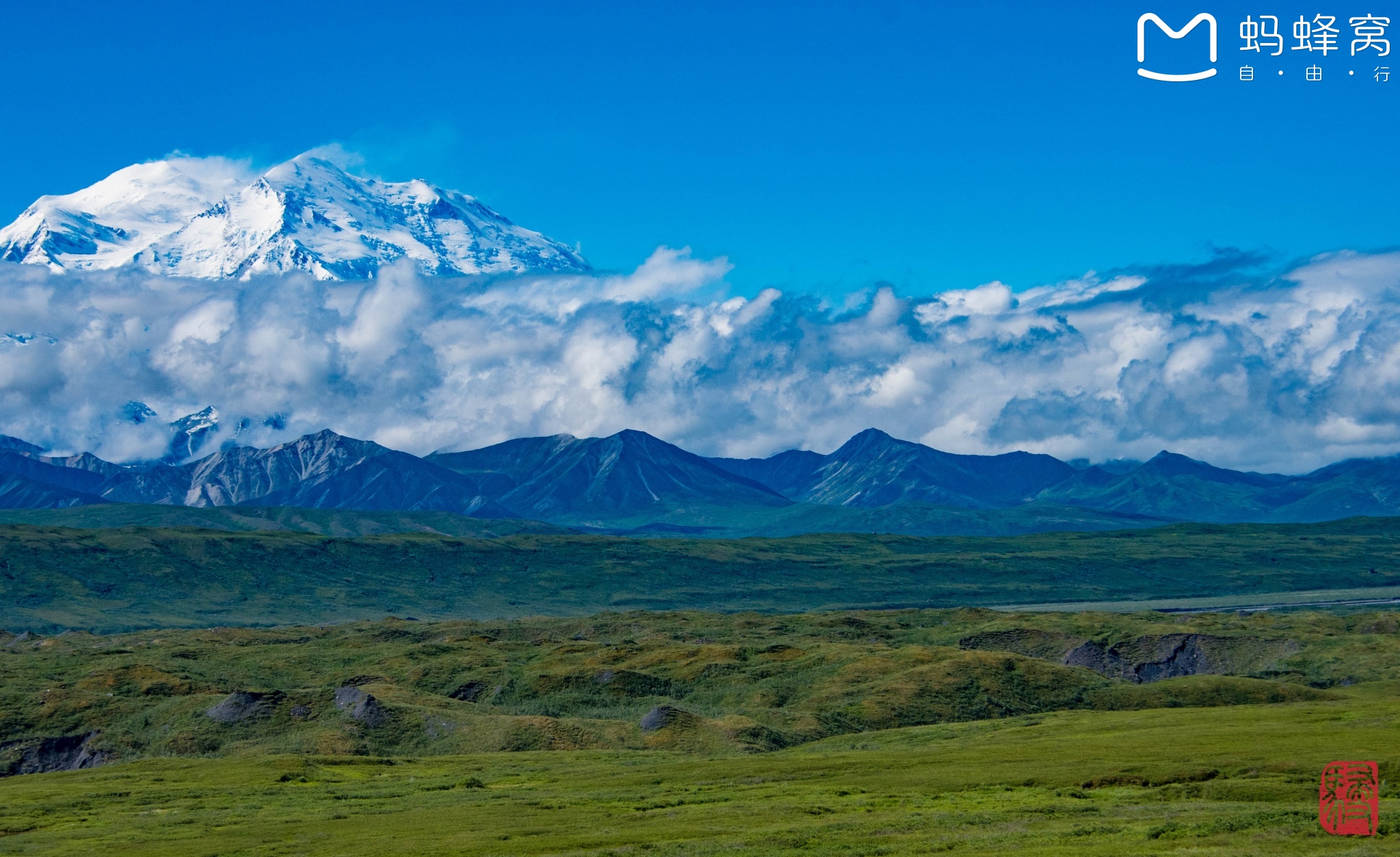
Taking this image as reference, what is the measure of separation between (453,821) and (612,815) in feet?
39.8

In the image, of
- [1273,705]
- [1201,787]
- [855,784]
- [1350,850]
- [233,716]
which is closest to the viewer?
[1350,850]

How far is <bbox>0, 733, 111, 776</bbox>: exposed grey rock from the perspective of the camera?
179250mm

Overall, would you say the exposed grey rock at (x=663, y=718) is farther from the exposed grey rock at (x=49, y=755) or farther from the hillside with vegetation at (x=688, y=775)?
the exposed grey rock at (x=49, y=755)

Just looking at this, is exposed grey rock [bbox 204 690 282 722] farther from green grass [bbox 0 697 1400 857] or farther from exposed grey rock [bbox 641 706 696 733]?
exposed grey rock [bbox 641 706 696 733]

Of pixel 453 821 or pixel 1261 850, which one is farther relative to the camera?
pixel 453 821

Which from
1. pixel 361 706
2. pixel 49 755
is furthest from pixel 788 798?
pixel 49 755

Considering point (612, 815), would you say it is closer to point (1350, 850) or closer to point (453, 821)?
point (453, 821)

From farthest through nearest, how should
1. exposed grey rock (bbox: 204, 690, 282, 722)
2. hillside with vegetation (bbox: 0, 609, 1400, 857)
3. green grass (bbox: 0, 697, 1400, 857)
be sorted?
exposed grey rock (bbox: 204, 690, 282, 722)
hillside with vegetation (bbox: 0, 609, 1400, 857)
green grass (bbox: 0, 697, 1400, 857)

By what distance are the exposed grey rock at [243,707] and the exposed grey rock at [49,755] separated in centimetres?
1419

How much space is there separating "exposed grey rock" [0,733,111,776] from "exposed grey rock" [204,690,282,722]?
14190 millimetres

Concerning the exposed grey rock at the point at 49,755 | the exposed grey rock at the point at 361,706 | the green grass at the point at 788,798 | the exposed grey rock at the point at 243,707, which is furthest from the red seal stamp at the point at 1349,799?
the exposed grey rock at the point at 49,755

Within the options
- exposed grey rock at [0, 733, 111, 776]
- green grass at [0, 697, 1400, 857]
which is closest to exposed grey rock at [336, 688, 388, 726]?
green grass at [0, 697, 1400, 857]

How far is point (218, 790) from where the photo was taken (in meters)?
137

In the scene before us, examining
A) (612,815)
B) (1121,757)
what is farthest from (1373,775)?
(612,815)
